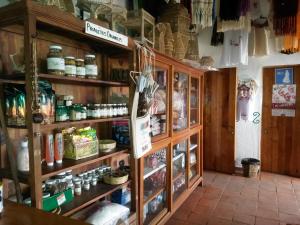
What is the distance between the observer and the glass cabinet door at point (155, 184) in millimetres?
2264

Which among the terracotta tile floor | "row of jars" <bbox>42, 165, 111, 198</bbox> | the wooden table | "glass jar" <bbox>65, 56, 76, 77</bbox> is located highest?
"glass jar" <bbox>65, 56, 76, 77</bbox>

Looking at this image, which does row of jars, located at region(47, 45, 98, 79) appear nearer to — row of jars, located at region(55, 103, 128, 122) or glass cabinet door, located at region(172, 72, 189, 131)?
row of jars, located at region(55, 103, 128, 122)

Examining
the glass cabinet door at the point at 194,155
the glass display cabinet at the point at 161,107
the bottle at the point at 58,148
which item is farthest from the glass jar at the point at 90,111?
the glass cabinet door at the point at 194,155

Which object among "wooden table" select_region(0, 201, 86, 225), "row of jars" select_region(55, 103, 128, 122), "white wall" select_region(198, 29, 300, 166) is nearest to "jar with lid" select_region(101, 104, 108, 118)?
"row of jars" select_region(55, 103, 128, 122)

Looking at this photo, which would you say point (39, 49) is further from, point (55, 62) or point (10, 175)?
point (10, 175)

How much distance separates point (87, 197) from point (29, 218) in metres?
0.61

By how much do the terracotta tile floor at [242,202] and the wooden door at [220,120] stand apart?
39 centimetres

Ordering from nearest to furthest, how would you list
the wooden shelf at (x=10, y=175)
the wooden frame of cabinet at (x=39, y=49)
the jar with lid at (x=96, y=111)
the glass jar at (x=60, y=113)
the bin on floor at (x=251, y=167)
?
the wooden frame of cabinet at (x=39, y=49) → the wooden shelf at (x=10, y=175) → the glass jar at (x=60, y=113) → the jar with lid at (x=96, y=111) → the bin on floor at (x=251, y=167)

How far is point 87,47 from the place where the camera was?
1.81m

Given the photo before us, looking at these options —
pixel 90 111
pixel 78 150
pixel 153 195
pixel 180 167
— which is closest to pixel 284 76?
pixel 180 167

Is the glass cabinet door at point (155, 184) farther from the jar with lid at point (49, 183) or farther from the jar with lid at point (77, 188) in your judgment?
the jar with lid at point (49, 183)

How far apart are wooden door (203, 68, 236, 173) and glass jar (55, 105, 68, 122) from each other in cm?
322

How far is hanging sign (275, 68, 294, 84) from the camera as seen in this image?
3.81m

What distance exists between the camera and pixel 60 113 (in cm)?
134
